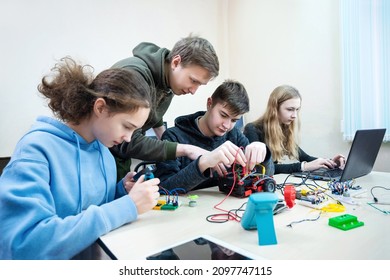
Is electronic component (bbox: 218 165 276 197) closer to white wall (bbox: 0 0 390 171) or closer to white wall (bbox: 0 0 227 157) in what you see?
white wall (bbox: 0 0 227 157)

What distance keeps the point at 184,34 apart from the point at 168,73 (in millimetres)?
1852

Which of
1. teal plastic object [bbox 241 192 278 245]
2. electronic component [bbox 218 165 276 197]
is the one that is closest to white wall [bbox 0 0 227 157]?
electronic component [bbox 218 165 276 197]

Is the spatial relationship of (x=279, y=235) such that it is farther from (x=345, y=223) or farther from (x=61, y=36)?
(x=61, y=36)

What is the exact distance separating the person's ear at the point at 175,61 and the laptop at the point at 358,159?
0.78m

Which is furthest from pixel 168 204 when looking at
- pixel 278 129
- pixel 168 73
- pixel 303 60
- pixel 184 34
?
pixel 184 34

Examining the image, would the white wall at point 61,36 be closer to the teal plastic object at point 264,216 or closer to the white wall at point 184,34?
the white wall at point 184,34

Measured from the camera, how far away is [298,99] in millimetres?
1885

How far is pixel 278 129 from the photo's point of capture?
73.4 inches

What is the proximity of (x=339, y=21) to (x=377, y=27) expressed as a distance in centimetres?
31

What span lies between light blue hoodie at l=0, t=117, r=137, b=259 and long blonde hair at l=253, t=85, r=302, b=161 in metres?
1.22

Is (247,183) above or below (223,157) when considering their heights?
below

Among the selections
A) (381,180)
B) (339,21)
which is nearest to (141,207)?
(381,180)

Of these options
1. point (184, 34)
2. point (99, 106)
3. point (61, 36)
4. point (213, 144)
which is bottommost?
point (213, 144)

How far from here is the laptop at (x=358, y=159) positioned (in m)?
1.14
